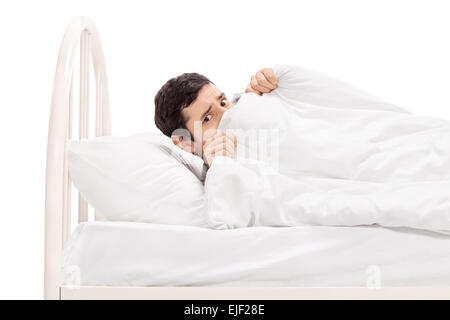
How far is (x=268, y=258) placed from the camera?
110cm

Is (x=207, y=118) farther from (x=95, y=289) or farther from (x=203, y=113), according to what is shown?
(x=95, y=289)

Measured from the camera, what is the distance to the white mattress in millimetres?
1096

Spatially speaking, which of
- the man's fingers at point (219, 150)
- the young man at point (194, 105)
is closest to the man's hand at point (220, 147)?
the man's fingers at point (219, 150)

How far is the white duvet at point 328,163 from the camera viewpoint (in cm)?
111

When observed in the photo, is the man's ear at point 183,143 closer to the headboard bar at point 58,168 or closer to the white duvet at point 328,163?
the white duvet at point 328,163

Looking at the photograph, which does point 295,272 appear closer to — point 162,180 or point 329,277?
point 329,277

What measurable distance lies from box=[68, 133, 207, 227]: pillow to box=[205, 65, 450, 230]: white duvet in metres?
0.07

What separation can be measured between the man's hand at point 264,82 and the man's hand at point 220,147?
26 cm

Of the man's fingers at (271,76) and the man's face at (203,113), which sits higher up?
the man's fingers at (271,76)

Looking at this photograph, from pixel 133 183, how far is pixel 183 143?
0.39 metres

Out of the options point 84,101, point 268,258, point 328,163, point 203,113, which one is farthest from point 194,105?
point 268,258

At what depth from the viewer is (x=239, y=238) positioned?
1.11 metres
